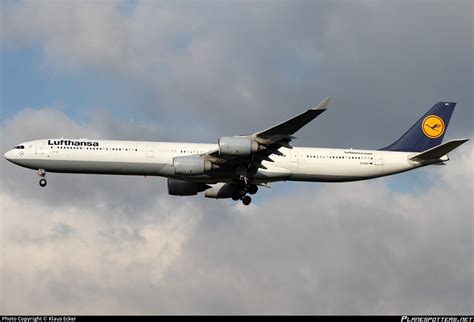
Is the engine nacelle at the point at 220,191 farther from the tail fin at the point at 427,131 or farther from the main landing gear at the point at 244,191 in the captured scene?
the tail fin at the point at 427,131

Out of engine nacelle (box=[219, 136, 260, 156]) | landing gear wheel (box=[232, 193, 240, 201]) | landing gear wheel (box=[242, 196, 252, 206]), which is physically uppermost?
engine nacelle (box=[219, 136, 260, 156])

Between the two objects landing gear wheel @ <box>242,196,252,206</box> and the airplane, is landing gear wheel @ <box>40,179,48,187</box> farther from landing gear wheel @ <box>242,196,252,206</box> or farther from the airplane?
landing gear wheel @ <box>242,196,252,206</box>

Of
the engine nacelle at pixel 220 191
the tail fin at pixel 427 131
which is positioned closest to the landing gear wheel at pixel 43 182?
the engine nacelle at pixel 220 191

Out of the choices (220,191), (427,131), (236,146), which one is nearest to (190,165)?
(236,146)

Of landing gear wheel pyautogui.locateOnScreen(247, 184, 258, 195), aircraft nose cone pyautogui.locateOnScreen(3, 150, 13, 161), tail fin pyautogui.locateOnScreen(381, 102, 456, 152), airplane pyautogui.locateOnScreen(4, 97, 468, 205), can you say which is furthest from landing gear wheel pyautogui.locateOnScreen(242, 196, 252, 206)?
aircraft nose cone pyautogui.locateOnScreen(3, 150, 13, 161)

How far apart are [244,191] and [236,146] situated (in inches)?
252

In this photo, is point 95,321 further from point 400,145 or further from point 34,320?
point 400,145

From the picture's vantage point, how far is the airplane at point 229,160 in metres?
53.6

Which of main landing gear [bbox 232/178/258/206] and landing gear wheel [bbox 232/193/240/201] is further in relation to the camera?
landing gear wheel [bbox 232/193/240/201]

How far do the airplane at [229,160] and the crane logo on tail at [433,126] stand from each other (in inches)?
119

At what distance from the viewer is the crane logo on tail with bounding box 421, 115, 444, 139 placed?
6278cm

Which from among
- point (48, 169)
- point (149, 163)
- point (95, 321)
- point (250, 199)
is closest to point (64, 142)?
point (48, 169)

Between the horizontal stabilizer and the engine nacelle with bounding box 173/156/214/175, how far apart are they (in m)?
15.4

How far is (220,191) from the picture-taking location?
200ft
